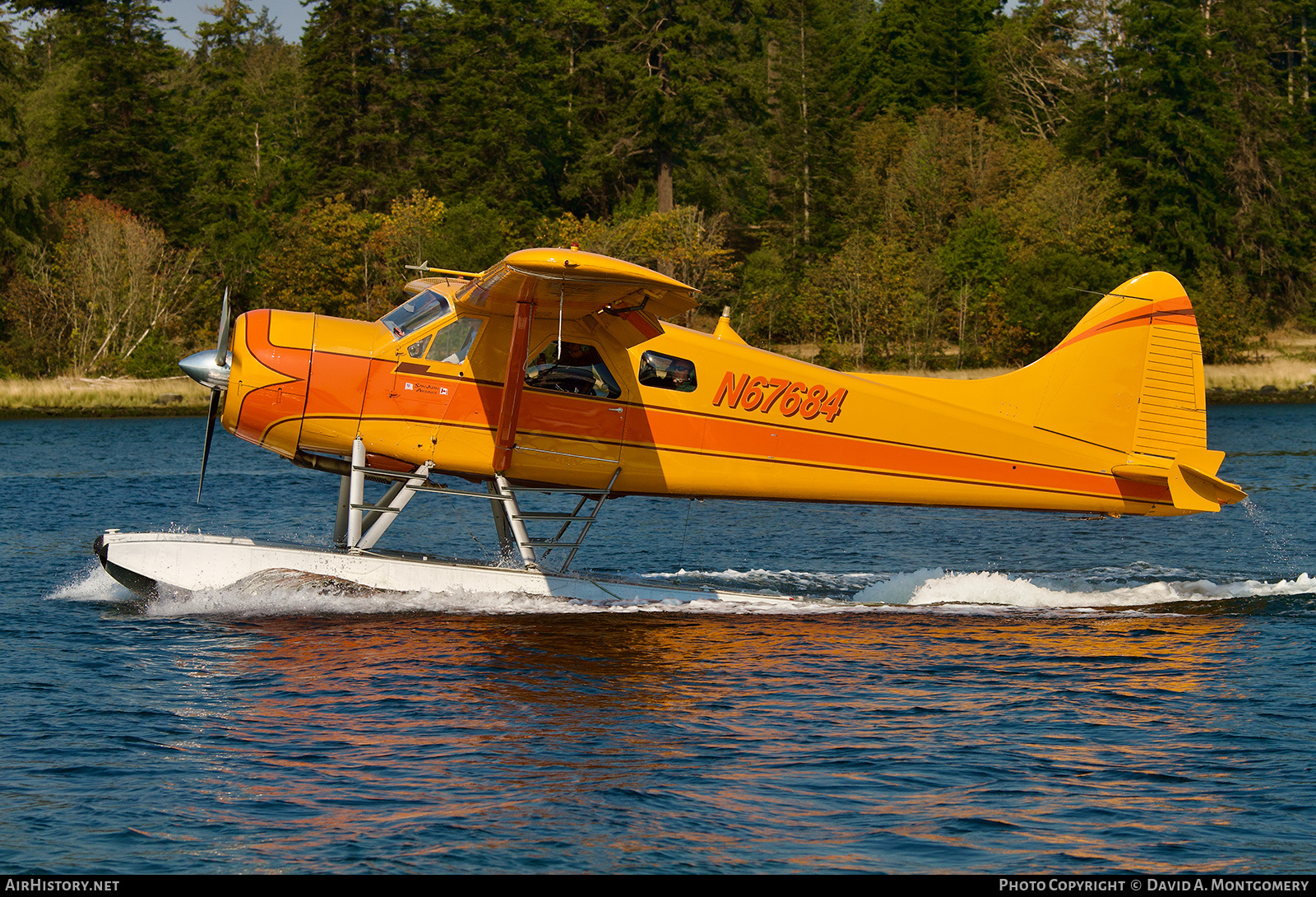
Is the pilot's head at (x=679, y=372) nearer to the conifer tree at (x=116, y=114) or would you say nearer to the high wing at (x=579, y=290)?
the high wing at (x=579, y=290)

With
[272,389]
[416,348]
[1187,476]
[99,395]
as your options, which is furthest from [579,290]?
[99,395]

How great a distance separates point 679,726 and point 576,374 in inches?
172

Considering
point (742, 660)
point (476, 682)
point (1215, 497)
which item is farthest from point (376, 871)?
point (1215, 497)

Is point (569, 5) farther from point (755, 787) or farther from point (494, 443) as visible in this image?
point (755, 787)

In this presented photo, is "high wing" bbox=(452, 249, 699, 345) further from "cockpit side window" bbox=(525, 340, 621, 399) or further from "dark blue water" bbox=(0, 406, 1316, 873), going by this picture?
"dark blue water" bbox=(0, 406, 1316, 873)

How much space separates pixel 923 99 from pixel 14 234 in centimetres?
4970

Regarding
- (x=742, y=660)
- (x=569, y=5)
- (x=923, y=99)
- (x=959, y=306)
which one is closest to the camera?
(x=742, y=660)

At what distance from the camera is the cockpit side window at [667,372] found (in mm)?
12547

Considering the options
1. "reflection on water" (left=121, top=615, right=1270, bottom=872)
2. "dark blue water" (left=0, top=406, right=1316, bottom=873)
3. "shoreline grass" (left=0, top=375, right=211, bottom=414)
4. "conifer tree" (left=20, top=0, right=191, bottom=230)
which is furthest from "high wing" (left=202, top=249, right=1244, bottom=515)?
"conifer tree" (left=20, top=0, right=191, bottom=230)

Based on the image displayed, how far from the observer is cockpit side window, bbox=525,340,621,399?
1241cm

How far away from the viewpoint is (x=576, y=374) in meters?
12.4

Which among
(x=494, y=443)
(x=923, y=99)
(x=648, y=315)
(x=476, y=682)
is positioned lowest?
(x=476, y=682)

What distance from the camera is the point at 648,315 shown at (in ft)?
40.0

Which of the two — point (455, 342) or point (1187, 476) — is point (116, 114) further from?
point (1187, 476)
